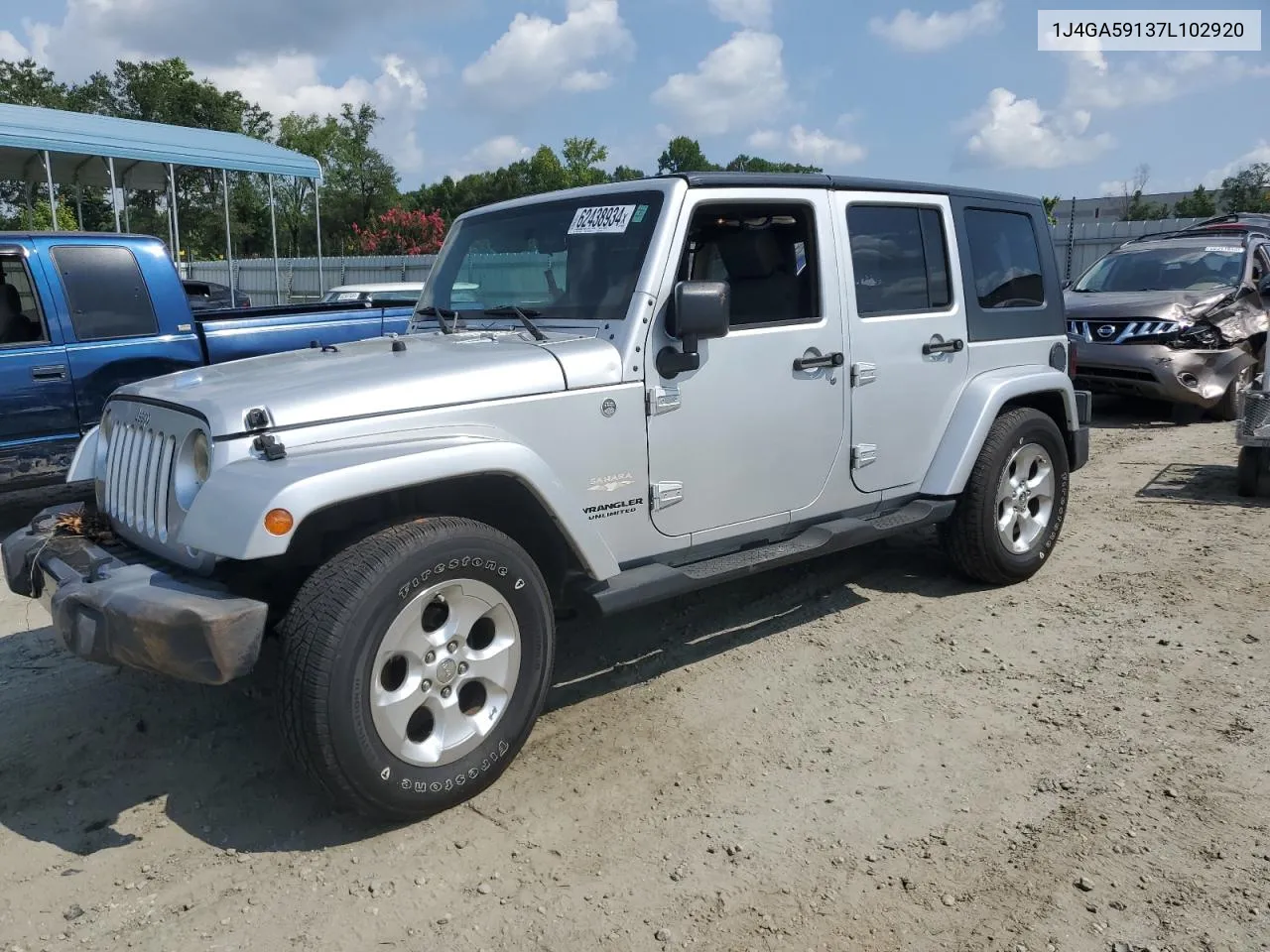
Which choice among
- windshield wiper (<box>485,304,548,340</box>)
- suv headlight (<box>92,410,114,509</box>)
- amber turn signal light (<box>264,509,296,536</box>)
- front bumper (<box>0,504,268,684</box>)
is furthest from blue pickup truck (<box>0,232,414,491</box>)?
amber turn signal light (<box>264,509,296,536</box>)

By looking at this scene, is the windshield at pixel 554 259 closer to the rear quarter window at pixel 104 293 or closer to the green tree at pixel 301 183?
the rear quarter window at pixel 104 293

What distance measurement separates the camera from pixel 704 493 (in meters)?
3.87

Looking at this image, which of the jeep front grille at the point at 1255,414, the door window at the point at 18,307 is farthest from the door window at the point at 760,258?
the door window at the point at 18,307

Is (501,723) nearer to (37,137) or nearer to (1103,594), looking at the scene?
(1103,594)

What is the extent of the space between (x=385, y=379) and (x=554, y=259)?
1137 millimetres

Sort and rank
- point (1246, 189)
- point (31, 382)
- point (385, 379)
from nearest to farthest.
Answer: point (385, 379)
point (31, 382)
point (1246, 189)

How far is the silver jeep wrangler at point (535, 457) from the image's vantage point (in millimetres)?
2832

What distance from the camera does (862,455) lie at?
4.48 metres

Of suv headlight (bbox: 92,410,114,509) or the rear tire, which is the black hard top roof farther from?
the rear tire

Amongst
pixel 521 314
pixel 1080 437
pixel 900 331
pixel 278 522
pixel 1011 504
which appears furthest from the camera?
pixel 1080 437

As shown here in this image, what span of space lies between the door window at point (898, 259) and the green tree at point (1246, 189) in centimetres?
4585

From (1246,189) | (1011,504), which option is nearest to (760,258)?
(1011,504)

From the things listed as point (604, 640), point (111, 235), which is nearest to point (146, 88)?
point (111, 235)

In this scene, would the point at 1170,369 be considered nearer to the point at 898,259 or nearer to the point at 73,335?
the point at 898,259
